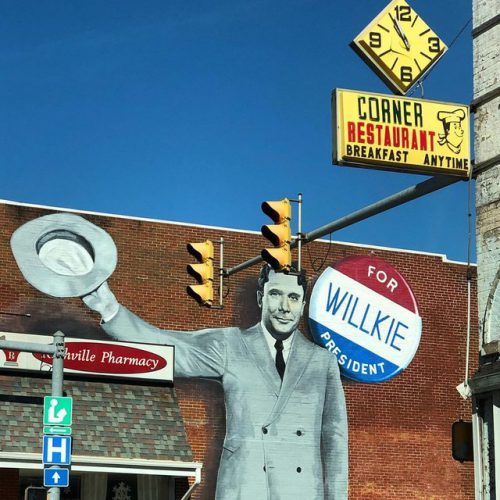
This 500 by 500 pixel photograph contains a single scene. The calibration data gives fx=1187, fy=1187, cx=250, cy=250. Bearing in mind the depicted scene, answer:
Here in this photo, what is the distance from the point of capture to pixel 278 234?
15.2 metres

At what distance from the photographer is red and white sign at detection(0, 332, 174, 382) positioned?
25688 millimetres

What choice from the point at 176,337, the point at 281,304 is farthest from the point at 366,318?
the point at 176,337

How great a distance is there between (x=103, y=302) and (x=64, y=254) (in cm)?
141

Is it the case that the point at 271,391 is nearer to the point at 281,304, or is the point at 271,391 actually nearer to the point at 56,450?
the point at 281,304

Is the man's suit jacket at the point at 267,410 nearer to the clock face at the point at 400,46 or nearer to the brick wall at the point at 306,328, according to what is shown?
the brick wall at the point at 306,328

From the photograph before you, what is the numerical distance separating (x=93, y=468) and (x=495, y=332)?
14144 mm

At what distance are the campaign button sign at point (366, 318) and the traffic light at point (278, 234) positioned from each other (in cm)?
1378

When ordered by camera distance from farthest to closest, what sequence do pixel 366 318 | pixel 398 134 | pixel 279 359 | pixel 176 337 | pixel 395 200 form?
1. pixel 366 318
2. pixel 279 359
3. pixel 176 337
4. pixel 395 200
5. pixel 398 134

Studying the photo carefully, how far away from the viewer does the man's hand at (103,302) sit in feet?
88.2

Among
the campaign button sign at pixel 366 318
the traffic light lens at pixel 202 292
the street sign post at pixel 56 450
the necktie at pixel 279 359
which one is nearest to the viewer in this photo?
the traffic light lens at pixel 202 292

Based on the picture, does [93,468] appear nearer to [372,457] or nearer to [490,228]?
[372,457]

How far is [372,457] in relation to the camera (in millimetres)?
28828

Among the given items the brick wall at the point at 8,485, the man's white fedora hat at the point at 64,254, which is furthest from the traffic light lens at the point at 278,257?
the man's white fedora hat at the point at 64,254


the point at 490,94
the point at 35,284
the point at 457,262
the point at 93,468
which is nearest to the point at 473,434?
the point at 490,94
